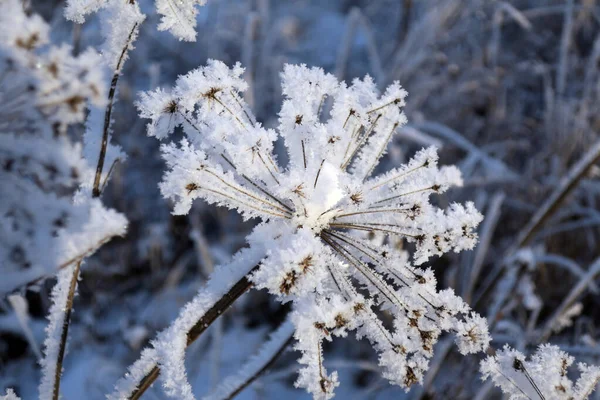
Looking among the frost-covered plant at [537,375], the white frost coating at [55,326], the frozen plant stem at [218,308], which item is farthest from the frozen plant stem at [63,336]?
the frost-covered plant at [537,375]

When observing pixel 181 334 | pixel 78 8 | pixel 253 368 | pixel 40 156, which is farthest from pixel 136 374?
pixel 78 8

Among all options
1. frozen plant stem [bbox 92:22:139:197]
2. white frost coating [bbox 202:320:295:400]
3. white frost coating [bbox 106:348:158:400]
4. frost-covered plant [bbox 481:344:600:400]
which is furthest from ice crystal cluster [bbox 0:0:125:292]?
frost-covered plant [bbox 481:344:600:400]

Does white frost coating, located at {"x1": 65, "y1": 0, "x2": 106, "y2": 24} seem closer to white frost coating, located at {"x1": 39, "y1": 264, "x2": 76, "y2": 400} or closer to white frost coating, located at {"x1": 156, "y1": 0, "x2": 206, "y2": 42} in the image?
white frost coating, located at {"x1": 156, "y1": 0, "x2": 206, "y2": 42}

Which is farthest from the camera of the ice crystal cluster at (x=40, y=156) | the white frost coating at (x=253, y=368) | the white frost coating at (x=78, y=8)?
the white frost coating at (x=253, y=368)

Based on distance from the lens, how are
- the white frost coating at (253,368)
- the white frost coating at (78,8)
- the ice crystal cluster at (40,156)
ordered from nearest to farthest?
the ice crystal cluster at (40,156)
the white frost coating at (78,8)
the white frost coating at (253,368)

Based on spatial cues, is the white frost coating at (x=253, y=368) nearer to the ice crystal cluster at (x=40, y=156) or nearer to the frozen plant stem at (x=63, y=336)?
the frozen plant stem at (x=63, y=336)

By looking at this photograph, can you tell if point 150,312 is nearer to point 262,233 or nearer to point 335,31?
point 262,233

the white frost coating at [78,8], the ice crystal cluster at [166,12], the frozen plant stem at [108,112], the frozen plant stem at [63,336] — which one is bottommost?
the frozen plant stem at [63,336]
